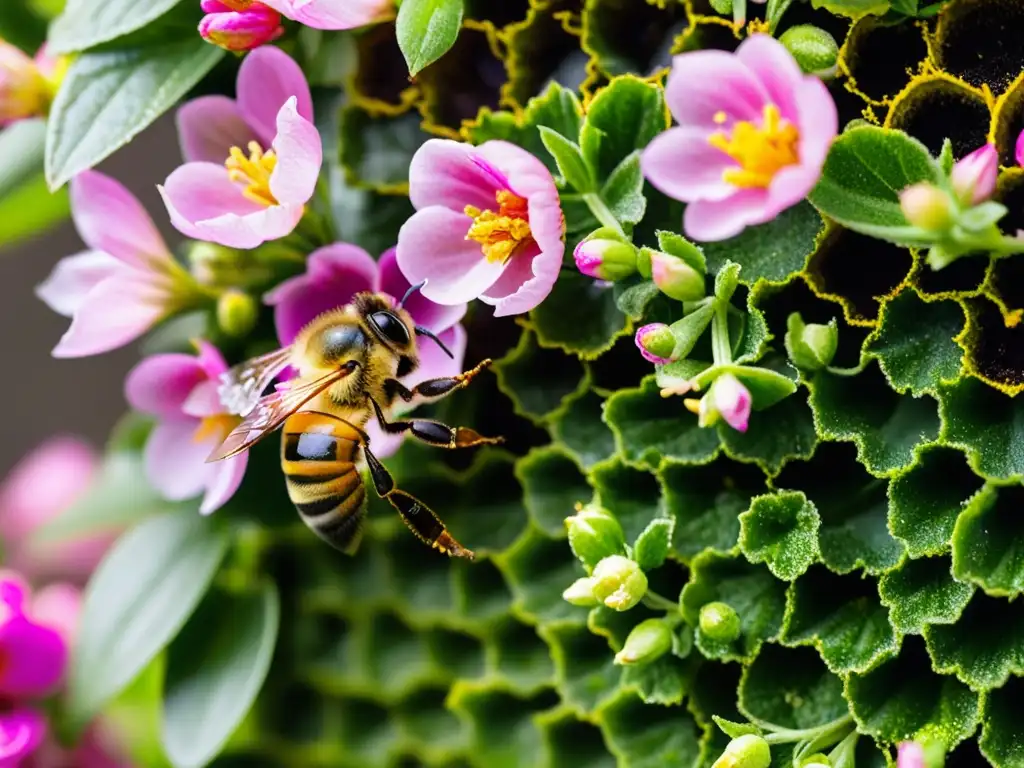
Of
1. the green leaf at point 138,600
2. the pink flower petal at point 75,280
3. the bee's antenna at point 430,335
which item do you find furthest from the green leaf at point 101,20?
the green leaf at point 138,600

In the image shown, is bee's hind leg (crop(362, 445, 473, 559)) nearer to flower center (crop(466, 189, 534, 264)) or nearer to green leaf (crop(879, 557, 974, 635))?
flower center (crop(466, 189, 534, 264))

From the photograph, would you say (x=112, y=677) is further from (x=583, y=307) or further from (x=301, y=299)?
(x=583, y=307)

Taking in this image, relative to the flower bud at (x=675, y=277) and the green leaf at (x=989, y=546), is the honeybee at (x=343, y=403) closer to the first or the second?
the flower bud at (x=675, y=277)

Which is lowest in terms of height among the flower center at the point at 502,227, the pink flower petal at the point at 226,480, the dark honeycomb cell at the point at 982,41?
the pink flower petal at the point at 226,480

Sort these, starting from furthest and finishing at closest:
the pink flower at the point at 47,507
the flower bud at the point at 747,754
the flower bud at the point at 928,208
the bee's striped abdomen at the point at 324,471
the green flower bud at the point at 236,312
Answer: the pink flower at the point at 47,507
the green flower bud at the point at 236,312
the bee's striped abdomen at the point at 324,471
the flower bud at the point at 747,754
the flower bud at the point at 928,208

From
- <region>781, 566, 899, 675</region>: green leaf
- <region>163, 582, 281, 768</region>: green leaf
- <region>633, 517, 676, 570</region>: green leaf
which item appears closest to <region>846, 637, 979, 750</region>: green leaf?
<region>781, 566, 899, 675</region>: green leaf

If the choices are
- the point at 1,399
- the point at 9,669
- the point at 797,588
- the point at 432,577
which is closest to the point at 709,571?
the point at 797,588
